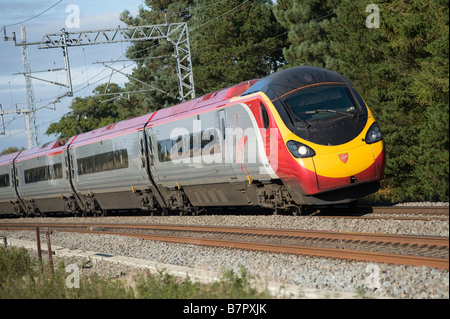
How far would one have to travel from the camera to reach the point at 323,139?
11688 mm

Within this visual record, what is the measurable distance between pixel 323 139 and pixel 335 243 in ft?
8.55

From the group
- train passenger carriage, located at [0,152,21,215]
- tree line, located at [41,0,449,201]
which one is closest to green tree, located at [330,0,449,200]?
tree line, located at [41,0,449,201]

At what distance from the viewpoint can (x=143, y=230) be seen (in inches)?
629

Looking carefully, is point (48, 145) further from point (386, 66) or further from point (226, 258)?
point (226, 258)

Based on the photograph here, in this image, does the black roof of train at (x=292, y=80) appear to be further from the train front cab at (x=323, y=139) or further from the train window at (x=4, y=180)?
the train window at (x=4, y=180)

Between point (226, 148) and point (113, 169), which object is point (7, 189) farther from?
point (226, 148)

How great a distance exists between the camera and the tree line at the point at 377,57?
15.3 meters

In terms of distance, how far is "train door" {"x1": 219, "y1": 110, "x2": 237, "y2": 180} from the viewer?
1383 cm

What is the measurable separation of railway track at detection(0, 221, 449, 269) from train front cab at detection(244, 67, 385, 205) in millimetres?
1249

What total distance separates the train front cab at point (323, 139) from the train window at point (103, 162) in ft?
26.7

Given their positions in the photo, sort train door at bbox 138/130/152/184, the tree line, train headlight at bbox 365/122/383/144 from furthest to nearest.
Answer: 1. train door at bbox 138/130/152/184
2. the tree line
3. train headlight at bbox 365/122/383/144

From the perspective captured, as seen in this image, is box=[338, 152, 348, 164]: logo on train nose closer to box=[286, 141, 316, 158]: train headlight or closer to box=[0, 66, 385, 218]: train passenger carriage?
box=[0, 66, 385, 218]: train passenger carriage
